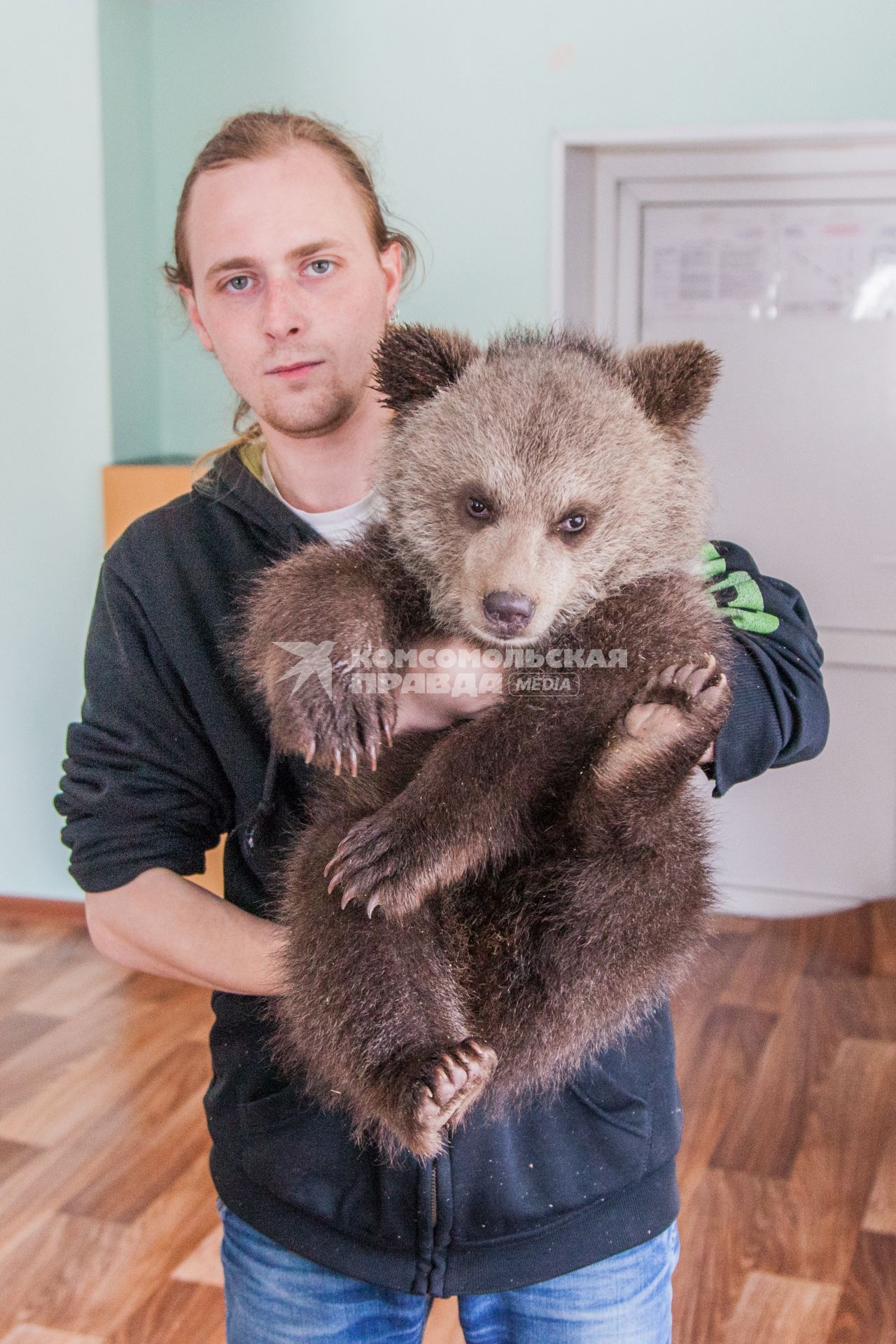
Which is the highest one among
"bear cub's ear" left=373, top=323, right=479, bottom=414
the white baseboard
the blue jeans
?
"bear cub's ear" left=373, top=323, right=479, bottom=414

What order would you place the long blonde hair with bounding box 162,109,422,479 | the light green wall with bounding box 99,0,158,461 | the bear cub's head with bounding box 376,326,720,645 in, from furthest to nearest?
the light green wall with bounding box 99,0,158,461
the long blonde hair with bounding box 162,109,422,479
the bear cub's head with bounding box 376,326,720,645

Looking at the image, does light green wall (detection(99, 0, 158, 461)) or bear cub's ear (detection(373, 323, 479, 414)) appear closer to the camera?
bear cub's ear (detection(373, 323, 479, 414))

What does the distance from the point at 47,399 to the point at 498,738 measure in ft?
12.9

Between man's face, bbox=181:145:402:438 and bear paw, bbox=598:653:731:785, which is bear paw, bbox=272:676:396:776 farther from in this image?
man's face, bbox=181:145:402:438

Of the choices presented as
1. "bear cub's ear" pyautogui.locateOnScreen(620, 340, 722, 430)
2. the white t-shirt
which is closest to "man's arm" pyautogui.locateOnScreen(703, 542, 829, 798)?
"bear cub's ear" pyautogui.locateOnScreen(620, 340, 722, 430)

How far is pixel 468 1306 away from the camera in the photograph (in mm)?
1538

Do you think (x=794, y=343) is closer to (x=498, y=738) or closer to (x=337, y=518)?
(x=337, y=518)

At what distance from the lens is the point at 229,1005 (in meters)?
1.69

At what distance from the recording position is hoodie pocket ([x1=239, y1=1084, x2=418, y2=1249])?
1.49 metres

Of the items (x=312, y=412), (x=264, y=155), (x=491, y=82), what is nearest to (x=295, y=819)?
(x=312, y=412)

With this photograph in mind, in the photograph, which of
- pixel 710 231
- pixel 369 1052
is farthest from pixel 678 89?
pixel 369 1052

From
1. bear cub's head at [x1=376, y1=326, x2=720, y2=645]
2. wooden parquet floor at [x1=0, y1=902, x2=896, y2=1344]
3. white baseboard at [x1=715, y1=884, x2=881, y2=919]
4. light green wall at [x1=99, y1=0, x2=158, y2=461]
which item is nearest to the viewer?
bear cub's head at [x1=376, y1=326, x2=720, y2=645]

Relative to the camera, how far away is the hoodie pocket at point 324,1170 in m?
1.49

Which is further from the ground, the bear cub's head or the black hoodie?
the bear cub's head
